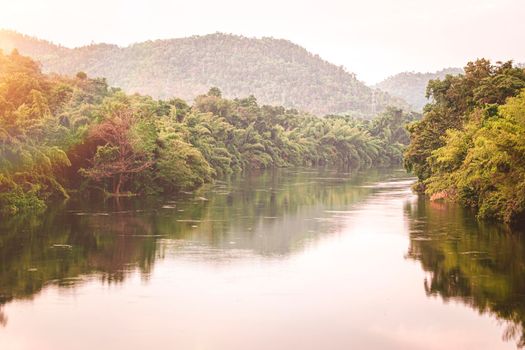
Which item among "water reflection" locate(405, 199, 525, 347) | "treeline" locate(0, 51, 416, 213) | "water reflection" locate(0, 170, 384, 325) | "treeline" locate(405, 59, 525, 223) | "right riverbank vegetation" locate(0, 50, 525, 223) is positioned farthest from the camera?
"treeline" locate(0, 51, 416, 213)

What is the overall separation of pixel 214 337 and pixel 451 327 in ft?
18.0

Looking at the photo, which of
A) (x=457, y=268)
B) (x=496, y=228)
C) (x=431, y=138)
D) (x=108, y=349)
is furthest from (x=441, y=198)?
(x=108, y=349)

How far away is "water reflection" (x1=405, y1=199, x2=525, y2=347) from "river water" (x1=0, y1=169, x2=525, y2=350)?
0.20ft

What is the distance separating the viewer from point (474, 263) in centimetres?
2652

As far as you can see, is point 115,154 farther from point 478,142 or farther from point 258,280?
point 258,280

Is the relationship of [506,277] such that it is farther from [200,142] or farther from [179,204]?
[200,142]

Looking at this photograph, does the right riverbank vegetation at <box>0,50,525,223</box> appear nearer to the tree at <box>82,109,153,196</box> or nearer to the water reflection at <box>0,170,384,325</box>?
the tree at <box>82,109,153,196</box>

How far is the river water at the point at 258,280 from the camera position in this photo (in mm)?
18266

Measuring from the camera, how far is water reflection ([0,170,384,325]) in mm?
25234

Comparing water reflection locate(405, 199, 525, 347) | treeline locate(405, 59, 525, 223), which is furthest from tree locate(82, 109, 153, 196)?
water reflection locate(405, 199, 525, 347)

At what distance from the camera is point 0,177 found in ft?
122

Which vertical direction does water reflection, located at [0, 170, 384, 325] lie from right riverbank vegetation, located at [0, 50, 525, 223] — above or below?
below

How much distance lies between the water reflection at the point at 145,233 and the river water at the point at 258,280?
9 cm

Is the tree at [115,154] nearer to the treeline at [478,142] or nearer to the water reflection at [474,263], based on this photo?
the treeline at [478,142]
